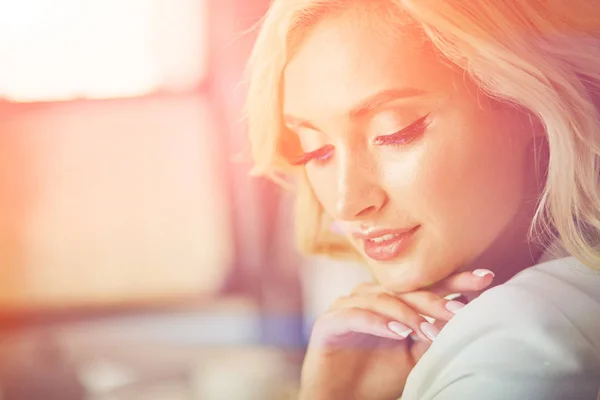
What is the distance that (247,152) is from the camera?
1.04 meters

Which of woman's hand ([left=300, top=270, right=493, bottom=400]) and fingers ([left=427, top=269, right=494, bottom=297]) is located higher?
fingers ([left=427, top=269, right=494, bottom=297])

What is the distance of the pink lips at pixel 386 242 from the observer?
3.16 feet

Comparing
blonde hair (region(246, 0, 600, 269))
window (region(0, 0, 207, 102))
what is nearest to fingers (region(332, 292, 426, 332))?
blonde hair (region(246, 0, 600, 269))

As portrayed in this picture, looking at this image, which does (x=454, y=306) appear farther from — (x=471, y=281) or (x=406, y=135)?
(x=406, y=135)

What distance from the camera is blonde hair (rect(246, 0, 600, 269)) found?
2.89ft

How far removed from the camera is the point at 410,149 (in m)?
0.92

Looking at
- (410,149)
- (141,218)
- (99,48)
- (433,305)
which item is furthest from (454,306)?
(99,48)

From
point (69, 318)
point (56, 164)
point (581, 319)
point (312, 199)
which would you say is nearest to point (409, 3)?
point (312, 199)

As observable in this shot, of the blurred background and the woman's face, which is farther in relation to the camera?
the blurred background

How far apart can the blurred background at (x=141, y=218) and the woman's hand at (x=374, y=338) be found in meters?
0.04

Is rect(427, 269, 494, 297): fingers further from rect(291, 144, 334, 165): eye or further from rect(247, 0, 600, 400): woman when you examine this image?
rect(291, 144, 334, 165): eye

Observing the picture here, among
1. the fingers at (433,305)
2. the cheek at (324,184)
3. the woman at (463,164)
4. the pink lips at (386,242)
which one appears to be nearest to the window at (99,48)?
the woman at (463,164)

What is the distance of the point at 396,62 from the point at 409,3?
0.08 m

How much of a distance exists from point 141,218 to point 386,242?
0.40 m
